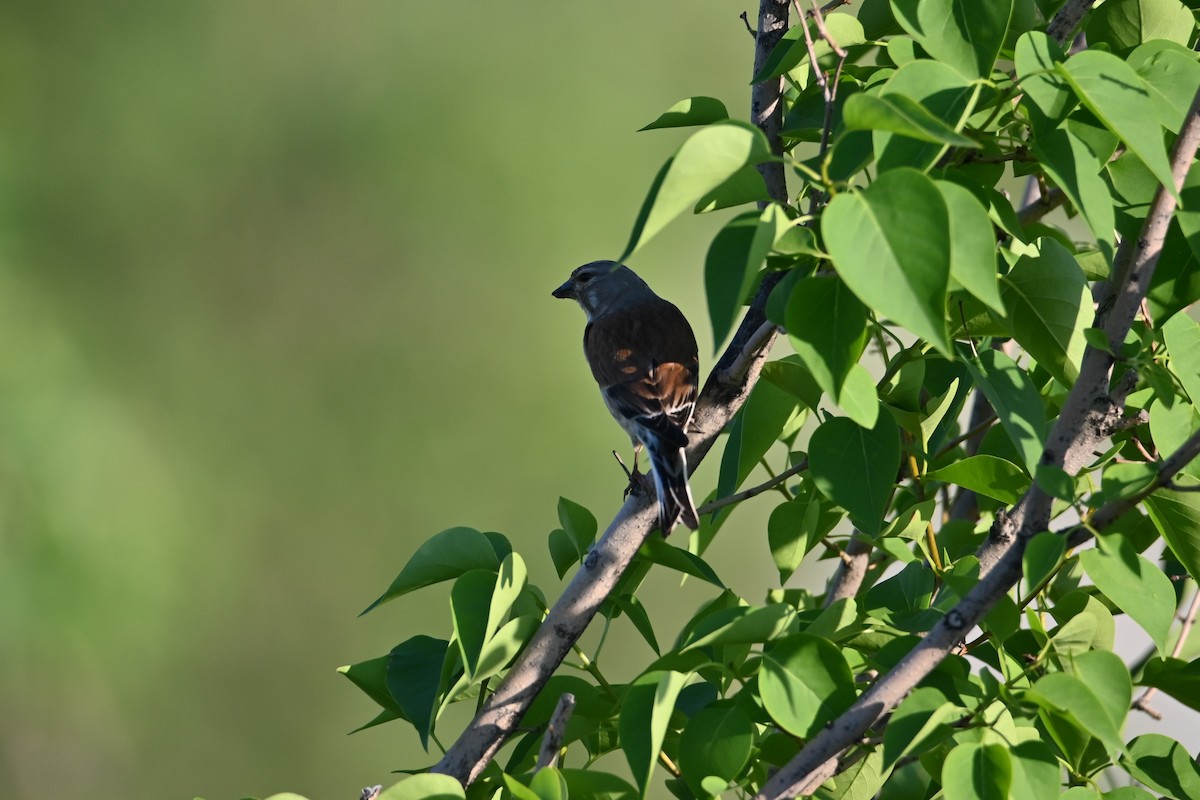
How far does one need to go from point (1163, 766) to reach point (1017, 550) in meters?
0.29

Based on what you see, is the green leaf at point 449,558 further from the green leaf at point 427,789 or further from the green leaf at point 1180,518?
the green leaf at point 1180,518

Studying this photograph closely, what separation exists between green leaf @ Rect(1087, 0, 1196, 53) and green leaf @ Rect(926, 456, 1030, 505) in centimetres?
43

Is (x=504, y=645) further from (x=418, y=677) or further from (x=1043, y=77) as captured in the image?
(x=1043, y=77)

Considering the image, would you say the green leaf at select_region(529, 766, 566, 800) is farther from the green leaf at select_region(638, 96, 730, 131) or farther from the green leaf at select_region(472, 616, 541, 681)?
the green leaf at select_region(638, 96, 730, 131)

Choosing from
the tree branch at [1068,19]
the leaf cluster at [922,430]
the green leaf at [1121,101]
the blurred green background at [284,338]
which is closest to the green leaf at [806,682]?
the leaf cluster at [922,430]

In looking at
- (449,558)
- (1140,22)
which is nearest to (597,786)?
(449,558)

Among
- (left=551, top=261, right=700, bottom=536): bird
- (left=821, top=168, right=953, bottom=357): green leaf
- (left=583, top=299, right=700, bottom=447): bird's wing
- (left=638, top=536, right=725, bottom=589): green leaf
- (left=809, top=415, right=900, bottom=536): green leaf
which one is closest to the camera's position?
(left=821, top=168, right=953, bottom=357): green leaf

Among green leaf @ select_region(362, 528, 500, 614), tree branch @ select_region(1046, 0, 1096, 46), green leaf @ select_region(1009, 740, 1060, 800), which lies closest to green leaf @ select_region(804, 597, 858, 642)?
green leaf @ select_region(1009, 740, 1060, 800)

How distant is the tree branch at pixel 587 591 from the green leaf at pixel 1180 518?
14.4 inches

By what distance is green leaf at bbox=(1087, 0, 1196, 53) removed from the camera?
42.9 inches

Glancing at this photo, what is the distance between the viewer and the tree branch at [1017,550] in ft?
2.86

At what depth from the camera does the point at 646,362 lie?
2107 mm

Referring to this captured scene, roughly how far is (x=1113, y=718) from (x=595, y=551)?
492 mm

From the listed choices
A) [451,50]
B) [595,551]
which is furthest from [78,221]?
[595,551]
